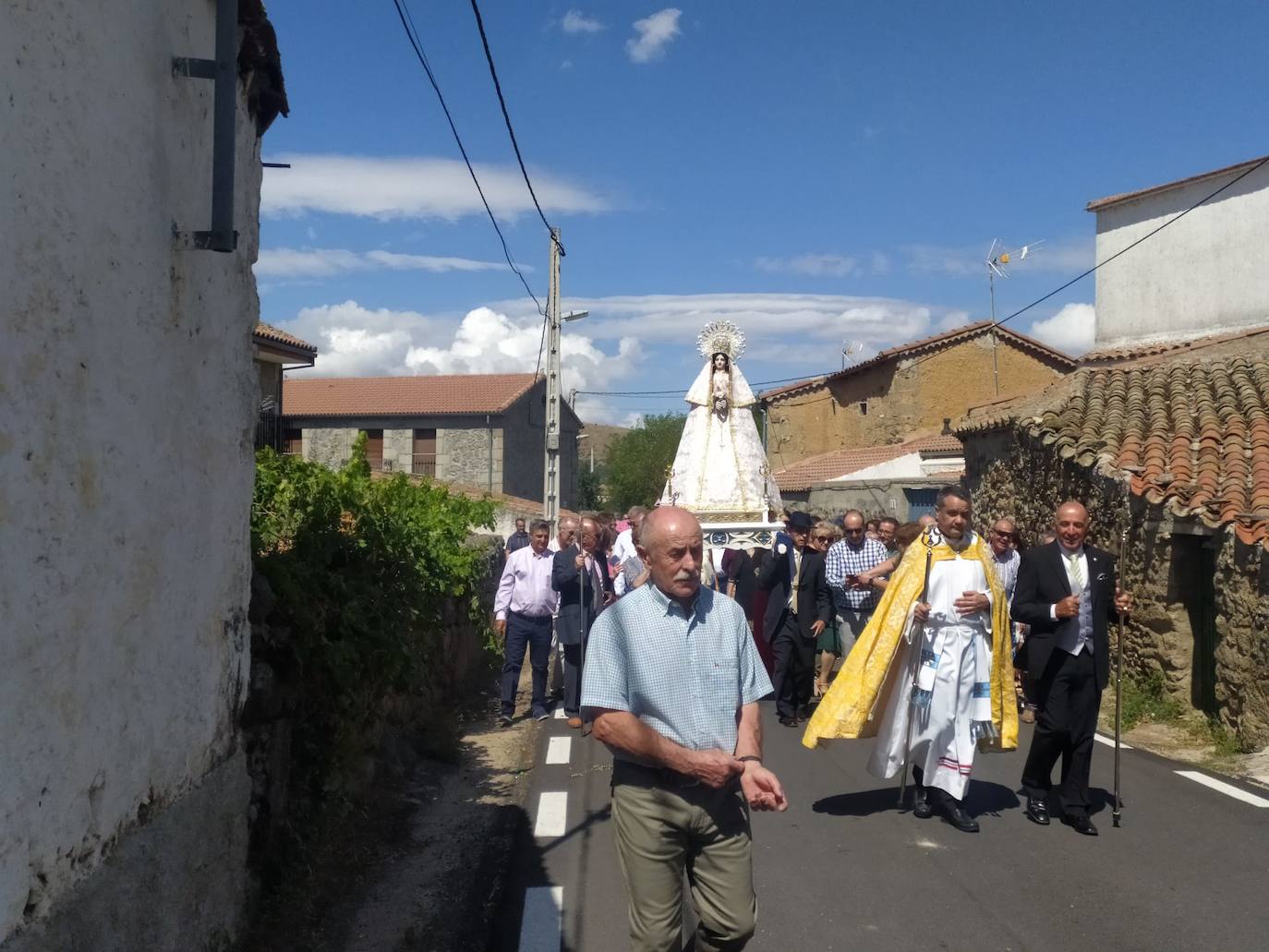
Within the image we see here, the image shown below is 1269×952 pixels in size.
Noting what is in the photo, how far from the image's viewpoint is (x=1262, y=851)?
6.21m

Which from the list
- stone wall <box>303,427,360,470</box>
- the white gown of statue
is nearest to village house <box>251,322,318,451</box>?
the white gown of statue

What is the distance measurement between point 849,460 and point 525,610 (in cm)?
2596

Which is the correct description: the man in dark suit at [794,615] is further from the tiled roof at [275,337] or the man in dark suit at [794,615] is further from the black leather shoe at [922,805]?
the tiled roof at [275,337]

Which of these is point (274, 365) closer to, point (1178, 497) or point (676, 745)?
point (1178, 497)

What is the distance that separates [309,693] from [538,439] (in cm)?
4782

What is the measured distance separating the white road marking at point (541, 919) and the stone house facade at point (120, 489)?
1.25 m

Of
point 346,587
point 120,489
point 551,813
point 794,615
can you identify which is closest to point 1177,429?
point 794,615

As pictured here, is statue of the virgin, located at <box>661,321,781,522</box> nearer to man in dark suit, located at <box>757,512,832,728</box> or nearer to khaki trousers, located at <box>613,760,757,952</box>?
man in dark suit, located at <box>757,512,832,728</box>

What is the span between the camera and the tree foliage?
73.4 metres

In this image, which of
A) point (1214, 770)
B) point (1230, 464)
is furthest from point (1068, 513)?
point (1230, 464)

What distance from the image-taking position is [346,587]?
6305 mm

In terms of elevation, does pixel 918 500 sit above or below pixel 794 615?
above

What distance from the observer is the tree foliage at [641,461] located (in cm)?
7338

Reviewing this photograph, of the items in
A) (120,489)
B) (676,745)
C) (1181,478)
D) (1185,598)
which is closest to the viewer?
(120,489)
